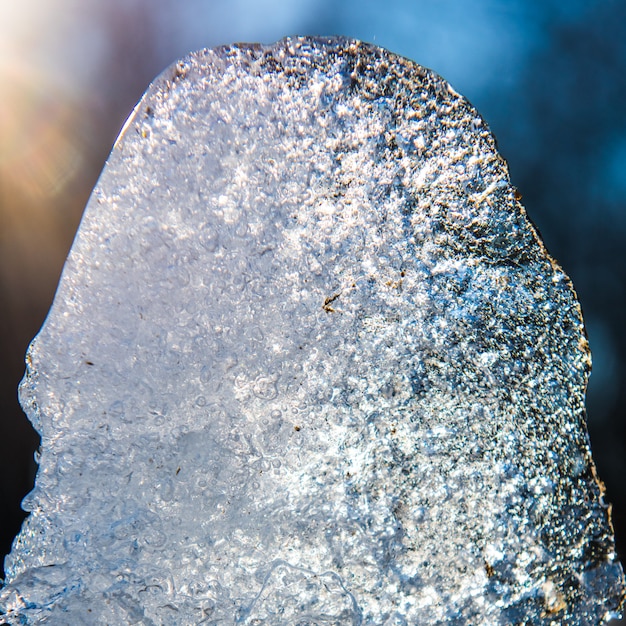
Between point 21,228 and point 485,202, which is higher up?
point 21,228

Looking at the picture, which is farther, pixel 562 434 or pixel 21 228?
pixel 21 228

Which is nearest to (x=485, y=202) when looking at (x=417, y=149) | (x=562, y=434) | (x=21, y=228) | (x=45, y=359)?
(x=417, y=149)

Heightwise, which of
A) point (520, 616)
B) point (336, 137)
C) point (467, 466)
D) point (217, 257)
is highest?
point (336, 137)

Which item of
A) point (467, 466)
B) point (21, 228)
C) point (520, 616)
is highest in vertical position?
point (21, 228)

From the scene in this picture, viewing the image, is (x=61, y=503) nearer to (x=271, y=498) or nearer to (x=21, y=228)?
(x=271, y=498)

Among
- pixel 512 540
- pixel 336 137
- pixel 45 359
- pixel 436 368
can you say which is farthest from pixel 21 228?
pixel 512 540

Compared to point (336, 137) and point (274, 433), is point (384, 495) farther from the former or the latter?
point (336, 137)
